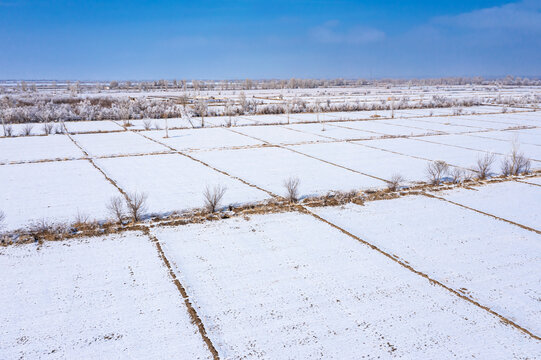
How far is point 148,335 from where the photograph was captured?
416 cm

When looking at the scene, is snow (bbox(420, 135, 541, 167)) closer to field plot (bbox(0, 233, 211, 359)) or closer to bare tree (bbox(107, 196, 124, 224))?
bare tree (bbox(107, 196, 124, 224))

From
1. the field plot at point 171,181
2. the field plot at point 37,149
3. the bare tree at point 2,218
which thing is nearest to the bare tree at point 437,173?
the field plot at point 171,181

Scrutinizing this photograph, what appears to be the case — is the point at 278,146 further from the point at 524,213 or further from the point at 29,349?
the point at 29,349

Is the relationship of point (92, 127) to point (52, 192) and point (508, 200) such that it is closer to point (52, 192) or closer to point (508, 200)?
point (52, 192)

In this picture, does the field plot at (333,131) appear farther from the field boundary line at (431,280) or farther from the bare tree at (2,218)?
the bare tree at (2,218)

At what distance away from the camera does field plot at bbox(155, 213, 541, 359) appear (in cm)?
402

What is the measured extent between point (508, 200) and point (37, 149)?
49.1 feet

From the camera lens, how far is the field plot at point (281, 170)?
31.6 feet

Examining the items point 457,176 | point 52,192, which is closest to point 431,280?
point 457,176

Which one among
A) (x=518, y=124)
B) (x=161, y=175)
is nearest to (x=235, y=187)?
(x=161, y=175)

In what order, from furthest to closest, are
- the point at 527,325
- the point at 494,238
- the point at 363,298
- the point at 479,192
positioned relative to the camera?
the point at 479,192 < the point at 494,238 < the point at 363,298 < the point at 527,325

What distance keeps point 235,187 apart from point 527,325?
6476 mm

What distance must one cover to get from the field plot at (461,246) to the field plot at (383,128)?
1049 centimetres

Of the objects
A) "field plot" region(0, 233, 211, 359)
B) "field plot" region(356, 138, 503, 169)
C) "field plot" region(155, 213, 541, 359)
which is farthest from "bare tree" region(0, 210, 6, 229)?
"field plot" region(356, 138, 503, 169)
